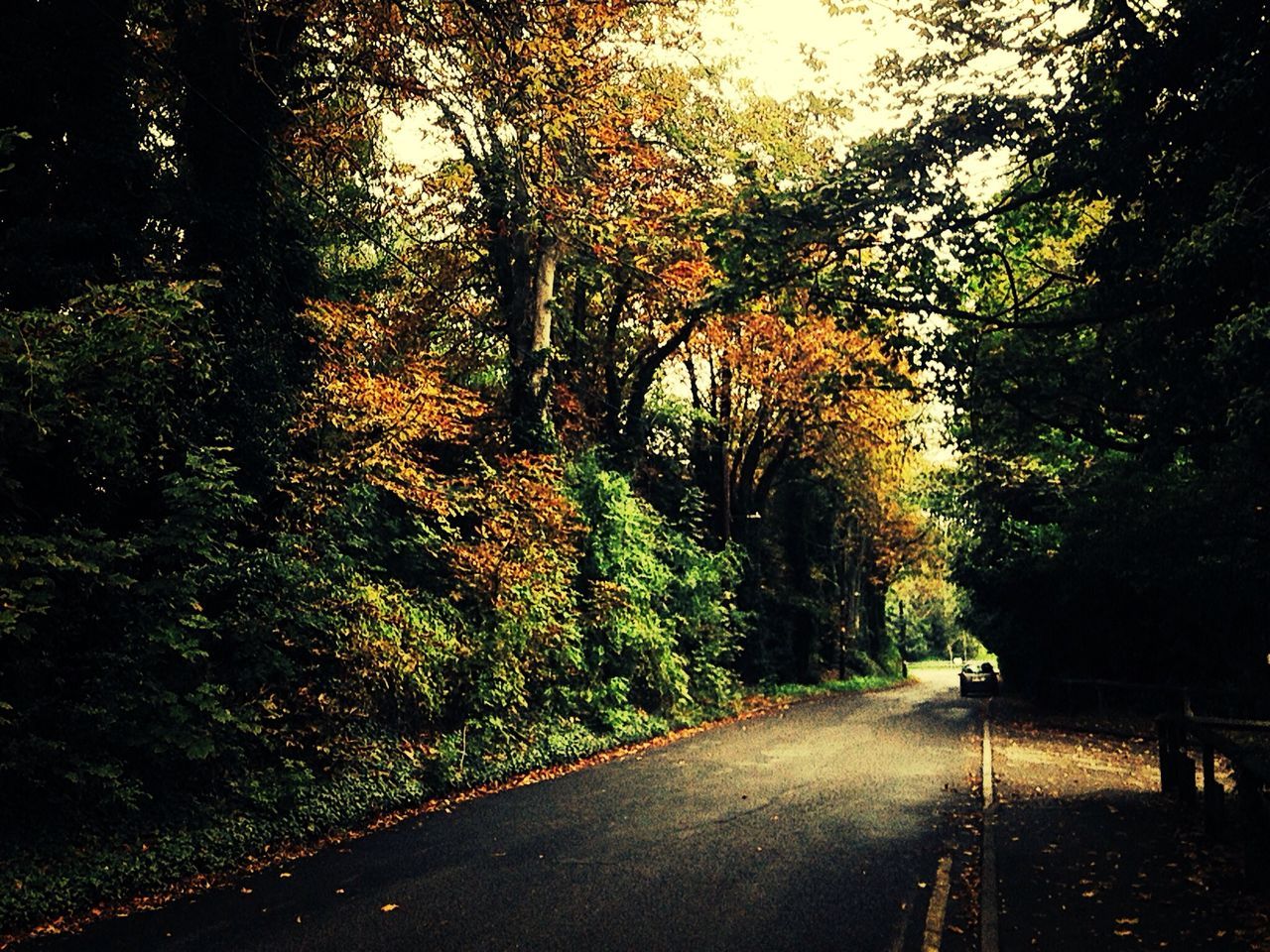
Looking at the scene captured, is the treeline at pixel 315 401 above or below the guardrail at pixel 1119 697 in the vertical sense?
above

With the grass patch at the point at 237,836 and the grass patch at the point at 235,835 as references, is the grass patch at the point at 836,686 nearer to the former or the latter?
the grass patch at the point at 237,836

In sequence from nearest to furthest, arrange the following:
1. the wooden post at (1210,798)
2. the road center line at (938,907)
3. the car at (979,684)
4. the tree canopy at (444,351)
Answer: the road center line at (938,907), the tree canopy at (444,351), the wooden post at (1210,798), the car at (979,684)

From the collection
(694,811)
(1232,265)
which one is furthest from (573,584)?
(1232,265)

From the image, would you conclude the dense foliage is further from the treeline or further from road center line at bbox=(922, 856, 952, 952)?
road center line at bbox=(922, 856, 952, 952)

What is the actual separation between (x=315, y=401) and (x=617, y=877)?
7.64 metres

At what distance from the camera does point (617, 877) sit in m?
7.62

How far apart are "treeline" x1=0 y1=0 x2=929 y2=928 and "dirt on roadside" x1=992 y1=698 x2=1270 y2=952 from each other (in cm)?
554

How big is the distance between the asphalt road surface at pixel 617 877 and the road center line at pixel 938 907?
82 mm

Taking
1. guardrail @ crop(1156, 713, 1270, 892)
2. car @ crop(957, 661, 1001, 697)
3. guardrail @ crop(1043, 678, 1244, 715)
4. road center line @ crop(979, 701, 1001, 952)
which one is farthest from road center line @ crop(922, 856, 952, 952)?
car @ crop(957, 661, 1001, 697)

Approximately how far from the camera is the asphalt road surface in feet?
20.4

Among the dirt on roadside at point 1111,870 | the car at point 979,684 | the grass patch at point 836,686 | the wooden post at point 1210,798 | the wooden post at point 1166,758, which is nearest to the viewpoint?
the dirt on roadside at point 1111,870

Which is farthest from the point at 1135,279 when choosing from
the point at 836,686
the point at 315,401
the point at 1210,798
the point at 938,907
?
the point at 836,686

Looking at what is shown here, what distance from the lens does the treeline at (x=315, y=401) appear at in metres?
8.06

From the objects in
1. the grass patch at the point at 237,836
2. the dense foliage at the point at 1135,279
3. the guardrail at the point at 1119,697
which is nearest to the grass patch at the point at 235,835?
the grass patch at the point at 237,836
